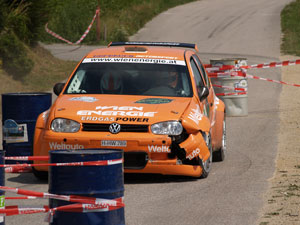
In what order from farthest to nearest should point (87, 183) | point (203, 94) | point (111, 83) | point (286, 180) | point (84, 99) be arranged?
point (111, 83) < point (203, 94) < point (84, 99) < point (286, 180) < point (87, 183)

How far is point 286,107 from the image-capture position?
61.4 feet

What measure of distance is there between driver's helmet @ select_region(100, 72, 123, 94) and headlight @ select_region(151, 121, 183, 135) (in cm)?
131

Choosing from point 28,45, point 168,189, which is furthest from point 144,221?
point 28,45

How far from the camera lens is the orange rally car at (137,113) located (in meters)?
9.02

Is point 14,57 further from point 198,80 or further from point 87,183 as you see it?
point 87,183

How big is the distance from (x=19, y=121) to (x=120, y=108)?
61.7 inches

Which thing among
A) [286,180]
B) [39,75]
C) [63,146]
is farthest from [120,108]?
[39,75]

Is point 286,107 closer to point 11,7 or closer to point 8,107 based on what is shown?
point 11,7

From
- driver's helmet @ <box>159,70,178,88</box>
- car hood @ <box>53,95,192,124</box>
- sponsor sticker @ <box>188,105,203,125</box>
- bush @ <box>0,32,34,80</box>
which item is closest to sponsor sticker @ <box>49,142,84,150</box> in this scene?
car hood @ <box>53,95,192,124</box>

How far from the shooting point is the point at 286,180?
30.5 feet

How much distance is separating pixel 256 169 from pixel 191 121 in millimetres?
1592

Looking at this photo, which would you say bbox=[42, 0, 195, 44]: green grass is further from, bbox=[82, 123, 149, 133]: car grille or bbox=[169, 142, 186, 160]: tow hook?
bbox=[169, 142, 186, 160]: tow hook

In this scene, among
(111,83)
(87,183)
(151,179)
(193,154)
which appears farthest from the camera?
(111,83)

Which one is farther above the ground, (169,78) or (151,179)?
(169,78)
